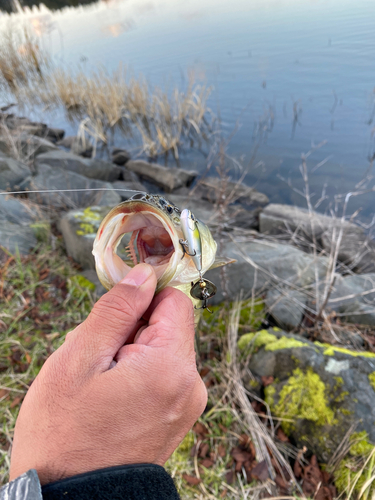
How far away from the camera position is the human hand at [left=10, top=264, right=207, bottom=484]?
44.9 inches

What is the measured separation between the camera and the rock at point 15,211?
535cm

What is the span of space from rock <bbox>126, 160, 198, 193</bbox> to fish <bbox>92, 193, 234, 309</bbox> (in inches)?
268

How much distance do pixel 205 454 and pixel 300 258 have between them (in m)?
2.97

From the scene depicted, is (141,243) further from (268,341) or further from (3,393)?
(3,393)

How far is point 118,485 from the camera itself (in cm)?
109

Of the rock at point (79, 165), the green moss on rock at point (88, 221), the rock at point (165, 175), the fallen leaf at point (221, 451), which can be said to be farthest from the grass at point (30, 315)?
the rock at point (165, 175)

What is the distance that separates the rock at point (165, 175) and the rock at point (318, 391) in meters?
6.42

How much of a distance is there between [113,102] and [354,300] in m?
9.95

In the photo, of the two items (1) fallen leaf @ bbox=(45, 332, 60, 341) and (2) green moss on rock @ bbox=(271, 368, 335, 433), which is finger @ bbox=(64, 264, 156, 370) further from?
(1) fallen leaf @ bbox=(45, 332, 60, 341)

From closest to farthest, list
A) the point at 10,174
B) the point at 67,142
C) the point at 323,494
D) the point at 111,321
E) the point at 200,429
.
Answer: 1. the point at 111,321
2. the point at 323,494
3. the point at 200,429
4. the point at 10,174
5. the point at 67,142

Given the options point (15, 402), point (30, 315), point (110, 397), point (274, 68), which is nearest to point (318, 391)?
point (110, 397)

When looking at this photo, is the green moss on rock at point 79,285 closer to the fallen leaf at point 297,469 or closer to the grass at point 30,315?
the grass at point 30,315

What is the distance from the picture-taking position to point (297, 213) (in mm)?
6547

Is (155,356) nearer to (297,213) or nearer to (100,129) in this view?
(297,213)
